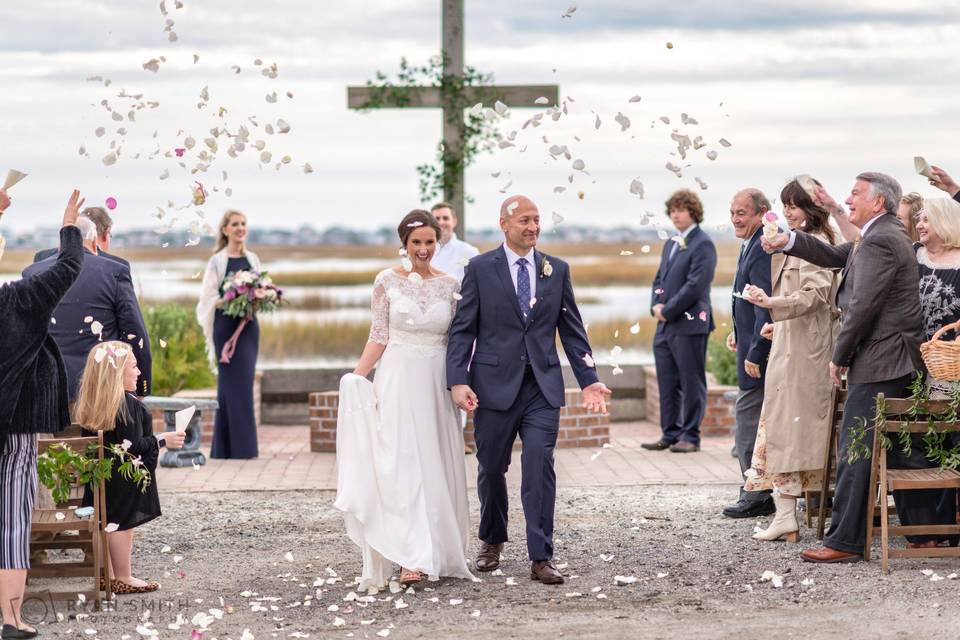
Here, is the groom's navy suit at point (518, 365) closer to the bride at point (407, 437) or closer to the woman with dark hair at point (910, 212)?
the bride at point (407, 437)

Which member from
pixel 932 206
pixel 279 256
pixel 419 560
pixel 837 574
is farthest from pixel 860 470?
pixel 279 256

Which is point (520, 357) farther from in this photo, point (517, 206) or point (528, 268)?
point (517, 206)

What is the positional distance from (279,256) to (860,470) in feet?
54.2

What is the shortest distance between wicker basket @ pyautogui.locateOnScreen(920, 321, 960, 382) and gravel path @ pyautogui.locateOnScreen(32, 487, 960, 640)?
1041mm

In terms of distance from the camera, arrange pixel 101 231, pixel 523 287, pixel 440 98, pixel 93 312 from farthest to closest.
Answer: pixel 440 98 → pixel 101 231 → pixel 93 312 → pixel 523 287

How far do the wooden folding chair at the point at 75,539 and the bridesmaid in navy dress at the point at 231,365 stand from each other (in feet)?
14.4

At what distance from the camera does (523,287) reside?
7047mm

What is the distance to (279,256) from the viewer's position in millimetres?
22547

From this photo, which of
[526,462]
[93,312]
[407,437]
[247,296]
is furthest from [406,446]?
[247,296]

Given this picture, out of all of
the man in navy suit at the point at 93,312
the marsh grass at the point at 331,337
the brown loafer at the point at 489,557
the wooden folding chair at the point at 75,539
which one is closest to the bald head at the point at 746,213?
the brown loafer at the point at 489,557

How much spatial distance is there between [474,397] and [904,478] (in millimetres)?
2267

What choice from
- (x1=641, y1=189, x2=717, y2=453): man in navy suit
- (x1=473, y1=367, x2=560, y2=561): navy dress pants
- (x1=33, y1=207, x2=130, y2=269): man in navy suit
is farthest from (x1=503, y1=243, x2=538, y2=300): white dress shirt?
(x1=641, y1=189, x2=717, y2=453): man in navy suit

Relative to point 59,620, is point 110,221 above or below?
above

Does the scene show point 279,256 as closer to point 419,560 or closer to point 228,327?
point 228,327
